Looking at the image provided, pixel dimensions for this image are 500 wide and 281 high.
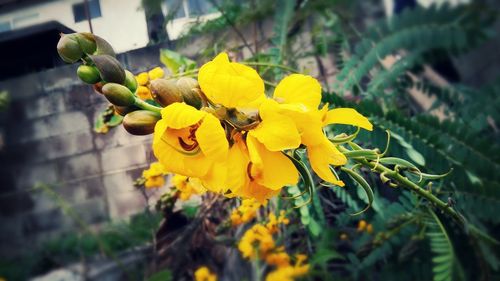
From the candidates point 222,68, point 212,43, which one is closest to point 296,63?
point 212,43

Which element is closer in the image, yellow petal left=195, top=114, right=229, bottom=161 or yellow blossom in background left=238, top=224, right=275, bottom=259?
yellow petal left=195, top=114, right=229, bottom=161

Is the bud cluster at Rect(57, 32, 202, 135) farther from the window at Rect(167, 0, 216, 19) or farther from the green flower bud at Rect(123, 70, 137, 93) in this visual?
the window at Rect(167, 0, 216, 19)

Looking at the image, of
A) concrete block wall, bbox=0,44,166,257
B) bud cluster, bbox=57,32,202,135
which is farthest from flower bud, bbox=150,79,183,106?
concrete block wall, bbox=0,44,166,257

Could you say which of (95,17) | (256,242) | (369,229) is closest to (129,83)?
(95,17)

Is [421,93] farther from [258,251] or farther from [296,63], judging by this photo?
[258,251]

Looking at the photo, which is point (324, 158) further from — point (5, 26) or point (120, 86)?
point (5, 26)

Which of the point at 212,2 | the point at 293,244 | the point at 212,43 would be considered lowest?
the point at 293,244
